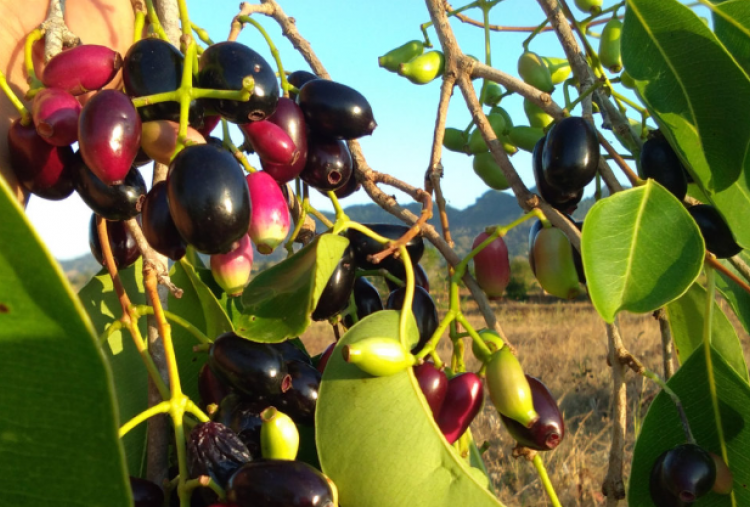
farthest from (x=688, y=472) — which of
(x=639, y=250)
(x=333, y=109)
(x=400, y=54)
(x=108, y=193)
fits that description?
(x=400, y=54)

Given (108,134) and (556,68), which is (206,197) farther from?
(556,68)

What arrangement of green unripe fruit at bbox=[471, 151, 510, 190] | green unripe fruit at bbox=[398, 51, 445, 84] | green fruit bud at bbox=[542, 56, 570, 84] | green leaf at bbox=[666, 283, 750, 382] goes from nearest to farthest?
1. green leaf at bbox=[666, 283, 750, 382]
2. green unripe fruit at bbox=[398, 51, 445, 84]
3. green unripe fruit at bbox=[471, 151, 510, 190]
4. green fruit bud at bbox=[542, 56, 570, 84]

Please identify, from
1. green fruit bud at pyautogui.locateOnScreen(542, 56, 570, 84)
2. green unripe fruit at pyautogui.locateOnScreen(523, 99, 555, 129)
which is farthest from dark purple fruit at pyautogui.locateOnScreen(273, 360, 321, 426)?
green fruit bud at pyautogui.locateOnScreen(542, 56, 570, 84)

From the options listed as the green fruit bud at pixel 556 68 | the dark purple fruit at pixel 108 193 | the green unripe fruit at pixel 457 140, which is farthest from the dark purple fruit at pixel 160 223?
the green fruit bud at pixel 556 68

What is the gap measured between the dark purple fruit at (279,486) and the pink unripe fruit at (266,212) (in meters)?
0.26

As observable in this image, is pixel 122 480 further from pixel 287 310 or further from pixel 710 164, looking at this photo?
pixel 710 164

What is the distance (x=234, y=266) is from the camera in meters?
0.74

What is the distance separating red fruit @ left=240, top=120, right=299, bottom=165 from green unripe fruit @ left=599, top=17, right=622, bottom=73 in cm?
63

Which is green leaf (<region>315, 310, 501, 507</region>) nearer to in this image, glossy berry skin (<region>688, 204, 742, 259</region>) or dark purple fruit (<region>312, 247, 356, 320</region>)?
dark purple fruit (<region>312, 247, 356, 320</region>)

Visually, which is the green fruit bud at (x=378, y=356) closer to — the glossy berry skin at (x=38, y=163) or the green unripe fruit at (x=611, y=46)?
the glossy berry skin at (x=38, y=163)

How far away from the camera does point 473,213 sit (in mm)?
66000

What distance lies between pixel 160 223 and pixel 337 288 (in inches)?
7.7

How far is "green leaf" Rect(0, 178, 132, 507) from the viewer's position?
0.36m

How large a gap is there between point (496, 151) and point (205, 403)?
476 millimetres
